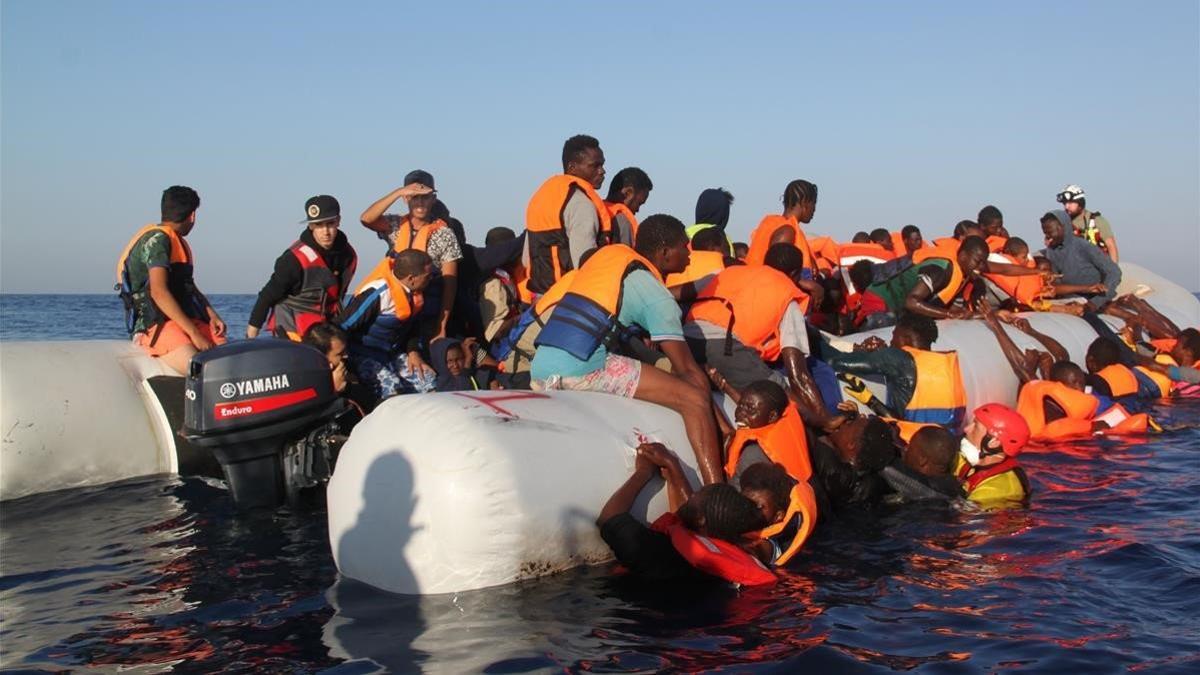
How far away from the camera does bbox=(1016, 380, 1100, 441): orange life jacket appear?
10289 millimetres

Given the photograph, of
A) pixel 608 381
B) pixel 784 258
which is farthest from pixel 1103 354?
pixel 608 381

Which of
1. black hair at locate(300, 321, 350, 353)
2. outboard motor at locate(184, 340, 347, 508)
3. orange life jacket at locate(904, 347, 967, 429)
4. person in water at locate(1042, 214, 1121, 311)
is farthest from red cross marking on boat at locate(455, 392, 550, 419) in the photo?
person in water at locate(1042, 214, 1121, 311)

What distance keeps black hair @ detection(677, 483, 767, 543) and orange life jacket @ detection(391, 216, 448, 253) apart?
387cm

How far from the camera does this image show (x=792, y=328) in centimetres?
783

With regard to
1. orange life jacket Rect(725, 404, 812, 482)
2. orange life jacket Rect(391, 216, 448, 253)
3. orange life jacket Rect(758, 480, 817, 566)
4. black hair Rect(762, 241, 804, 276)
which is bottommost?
orange life jacket Rect(758, 480, 817, 566)

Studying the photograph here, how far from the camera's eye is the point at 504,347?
344 inches

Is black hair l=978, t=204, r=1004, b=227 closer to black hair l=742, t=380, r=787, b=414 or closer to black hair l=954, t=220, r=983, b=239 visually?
black hair l=954, t=220, r=983, b=239

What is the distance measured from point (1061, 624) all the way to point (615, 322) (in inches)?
113

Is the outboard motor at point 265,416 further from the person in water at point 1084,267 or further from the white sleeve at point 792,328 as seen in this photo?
the person in water at point 1084,267

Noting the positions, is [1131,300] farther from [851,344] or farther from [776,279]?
[776,279]

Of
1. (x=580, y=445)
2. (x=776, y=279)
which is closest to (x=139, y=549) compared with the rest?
(x=580, y=445)

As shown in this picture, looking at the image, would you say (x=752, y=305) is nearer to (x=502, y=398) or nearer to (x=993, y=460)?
(x=993, y=460)

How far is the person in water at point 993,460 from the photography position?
794cm

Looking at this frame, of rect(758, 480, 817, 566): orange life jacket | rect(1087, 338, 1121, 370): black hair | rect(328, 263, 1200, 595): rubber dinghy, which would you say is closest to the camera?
rect(328, 263, 1200, 595): rubber dinghy
